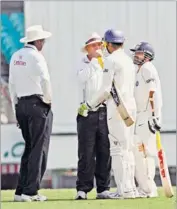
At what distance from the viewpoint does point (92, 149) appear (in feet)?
40.1

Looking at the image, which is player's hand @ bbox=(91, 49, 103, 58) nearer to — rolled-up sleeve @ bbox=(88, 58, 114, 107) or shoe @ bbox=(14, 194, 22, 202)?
rolled-up sleeve @ bbox=(88, 58, 114, 107)

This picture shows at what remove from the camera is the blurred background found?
52.0ft

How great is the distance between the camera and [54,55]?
1584cm

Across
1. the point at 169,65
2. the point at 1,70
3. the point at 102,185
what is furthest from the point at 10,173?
the point at 102,185

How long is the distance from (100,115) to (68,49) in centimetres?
382

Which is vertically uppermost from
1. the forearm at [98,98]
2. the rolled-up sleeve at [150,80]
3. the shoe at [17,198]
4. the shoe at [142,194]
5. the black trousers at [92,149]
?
the rolled-up sleeve at [150,80]

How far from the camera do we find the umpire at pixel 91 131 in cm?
1212

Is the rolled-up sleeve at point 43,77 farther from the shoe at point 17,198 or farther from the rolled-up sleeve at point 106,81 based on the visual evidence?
the shoe at point 17,198

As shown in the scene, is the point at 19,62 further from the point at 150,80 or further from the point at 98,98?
the point at 150,80

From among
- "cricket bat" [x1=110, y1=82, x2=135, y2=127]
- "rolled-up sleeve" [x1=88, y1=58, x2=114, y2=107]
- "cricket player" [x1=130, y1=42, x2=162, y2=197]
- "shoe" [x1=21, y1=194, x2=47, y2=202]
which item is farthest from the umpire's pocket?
"cricket player" [x1=130, y1=42, x2=162, y2=197]

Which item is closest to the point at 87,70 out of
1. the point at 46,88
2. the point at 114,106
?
the point at 114,106

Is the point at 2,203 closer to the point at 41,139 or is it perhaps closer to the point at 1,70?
the point at 41,139

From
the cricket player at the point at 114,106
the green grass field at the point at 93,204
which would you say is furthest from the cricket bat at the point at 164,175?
the cricket player at the point at 114,106

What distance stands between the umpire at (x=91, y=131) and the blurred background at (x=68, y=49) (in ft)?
11.5
